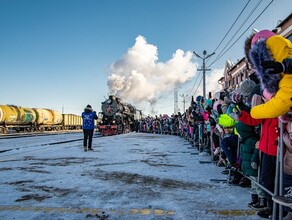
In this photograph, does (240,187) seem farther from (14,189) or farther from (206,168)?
(14,189)

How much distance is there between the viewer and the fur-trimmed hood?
95.8 inches

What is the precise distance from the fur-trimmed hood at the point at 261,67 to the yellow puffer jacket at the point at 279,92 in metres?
0.05

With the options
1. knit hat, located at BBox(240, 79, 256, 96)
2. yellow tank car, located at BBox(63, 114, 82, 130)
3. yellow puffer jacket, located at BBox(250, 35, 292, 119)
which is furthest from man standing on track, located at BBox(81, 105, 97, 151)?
yellow tank car, located at BBox(63, 114, 82, 130)

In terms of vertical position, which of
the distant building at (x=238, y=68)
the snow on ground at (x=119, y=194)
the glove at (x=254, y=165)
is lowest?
the snow on ground at (x=119, y=194)

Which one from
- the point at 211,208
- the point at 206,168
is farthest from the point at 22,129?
the point at 211,208

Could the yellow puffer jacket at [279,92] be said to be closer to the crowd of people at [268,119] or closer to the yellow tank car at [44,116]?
the crowd of people at [268,119]

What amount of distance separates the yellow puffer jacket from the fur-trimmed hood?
49 mm

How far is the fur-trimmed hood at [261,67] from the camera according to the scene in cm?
243

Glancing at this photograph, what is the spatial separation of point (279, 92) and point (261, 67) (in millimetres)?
433

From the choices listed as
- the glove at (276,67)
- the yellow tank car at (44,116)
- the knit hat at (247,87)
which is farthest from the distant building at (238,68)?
the yellow tank car at (44,116)

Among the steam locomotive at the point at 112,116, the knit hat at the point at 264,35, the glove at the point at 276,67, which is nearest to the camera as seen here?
the glove at the point at 276,67

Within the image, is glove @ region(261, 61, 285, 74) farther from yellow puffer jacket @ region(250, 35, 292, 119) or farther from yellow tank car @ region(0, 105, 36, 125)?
yellow tank car @ region(0, 105, 36, 125)

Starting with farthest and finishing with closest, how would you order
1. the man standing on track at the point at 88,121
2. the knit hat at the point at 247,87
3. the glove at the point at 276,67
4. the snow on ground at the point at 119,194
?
the man standing on track at the point at 88,121 < the knit hat at the point at 247,87 < the snow on ground at the point at 119,194 < the glove at the point at 276,67

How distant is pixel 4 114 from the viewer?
94.0 ft
